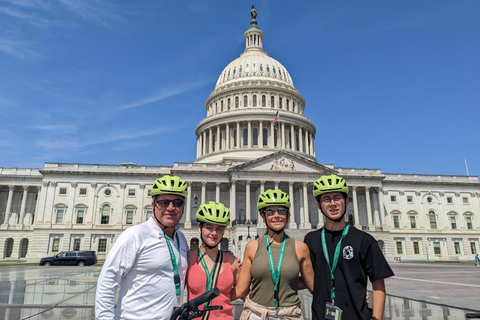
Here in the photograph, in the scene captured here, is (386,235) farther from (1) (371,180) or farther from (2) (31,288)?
(2) (31,288)

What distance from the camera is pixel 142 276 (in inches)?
160

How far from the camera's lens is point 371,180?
62812 millimetres

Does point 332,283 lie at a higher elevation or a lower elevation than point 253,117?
lower

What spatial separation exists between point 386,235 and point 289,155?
2198cm

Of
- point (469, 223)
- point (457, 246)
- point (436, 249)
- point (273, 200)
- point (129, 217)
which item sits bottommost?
point (436, 249)

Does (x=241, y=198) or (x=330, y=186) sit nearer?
(x=330, y=186)

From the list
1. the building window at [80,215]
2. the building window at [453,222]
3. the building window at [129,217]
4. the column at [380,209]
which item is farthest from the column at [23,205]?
the building window at [453,222]

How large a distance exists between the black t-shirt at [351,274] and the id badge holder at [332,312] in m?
0.22

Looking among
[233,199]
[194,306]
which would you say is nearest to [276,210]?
[194,306]

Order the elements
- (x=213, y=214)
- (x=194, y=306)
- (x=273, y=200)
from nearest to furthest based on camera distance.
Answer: (x=194, y=306), (x=213, y=214), (x=273, y=200)

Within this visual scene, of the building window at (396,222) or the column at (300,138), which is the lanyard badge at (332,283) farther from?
the column at (300,138)

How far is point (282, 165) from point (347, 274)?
5458 cm

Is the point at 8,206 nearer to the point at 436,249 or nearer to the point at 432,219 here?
the point at 432,219

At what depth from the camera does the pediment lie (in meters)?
57.6
